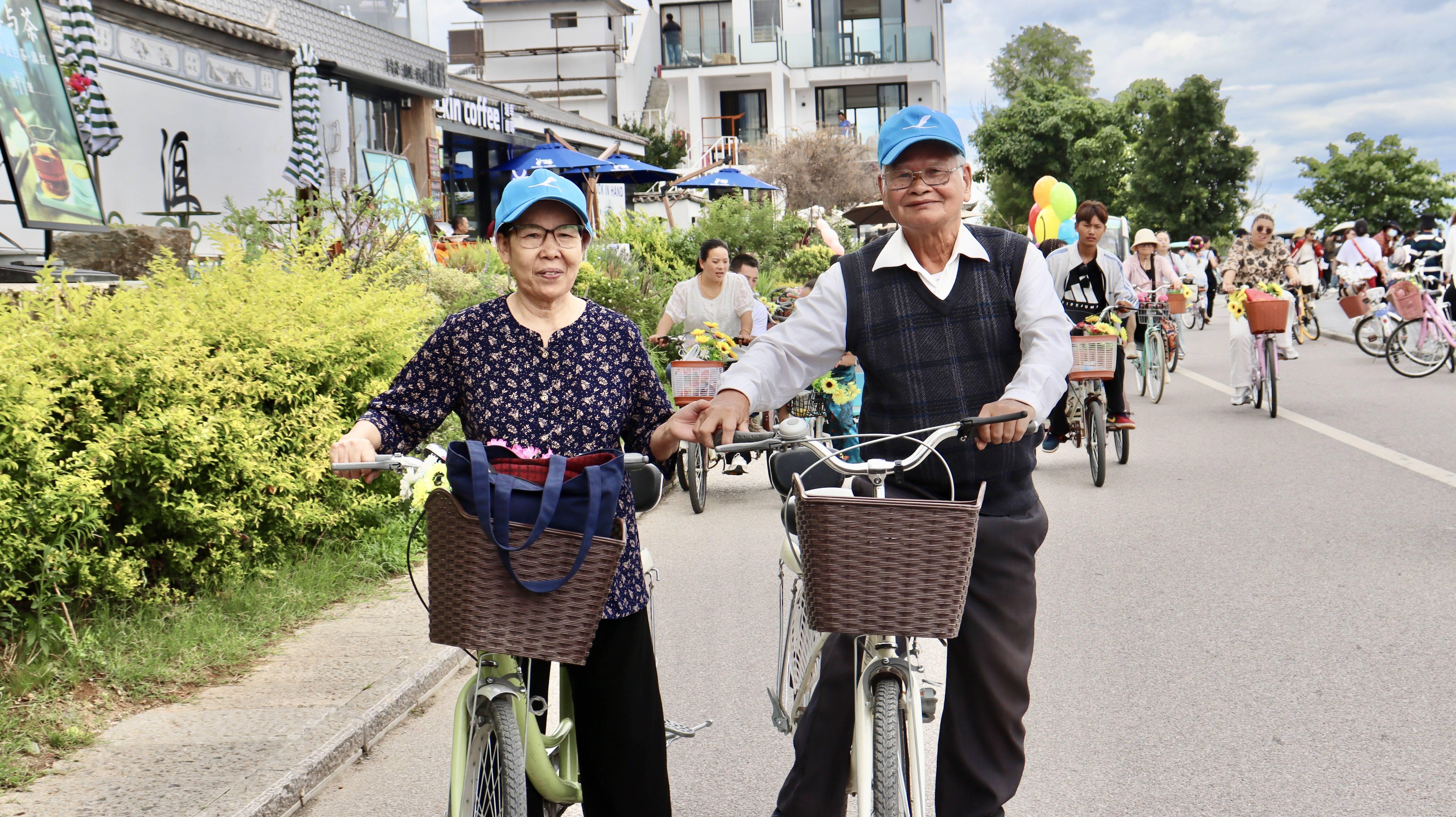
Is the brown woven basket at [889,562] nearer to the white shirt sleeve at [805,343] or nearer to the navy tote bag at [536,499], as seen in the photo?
the navy tote bag at [536,499]

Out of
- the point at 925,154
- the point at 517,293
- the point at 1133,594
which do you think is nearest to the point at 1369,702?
the point at 1133,594

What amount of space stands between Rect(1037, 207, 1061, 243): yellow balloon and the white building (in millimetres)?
34543

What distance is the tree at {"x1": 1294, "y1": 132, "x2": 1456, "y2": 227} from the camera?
48250 millimetres

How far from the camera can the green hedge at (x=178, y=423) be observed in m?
4.93

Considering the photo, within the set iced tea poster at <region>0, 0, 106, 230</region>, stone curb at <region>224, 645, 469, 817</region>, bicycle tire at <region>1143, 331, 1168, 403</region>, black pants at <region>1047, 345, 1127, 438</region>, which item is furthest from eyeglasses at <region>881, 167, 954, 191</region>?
bicycle tire at <region>1143, 331, 1168, 403</region>

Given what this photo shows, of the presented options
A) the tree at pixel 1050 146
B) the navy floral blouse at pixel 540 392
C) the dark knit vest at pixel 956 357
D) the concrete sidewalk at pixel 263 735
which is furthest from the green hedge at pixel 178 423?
the tree at pixel 1050 146

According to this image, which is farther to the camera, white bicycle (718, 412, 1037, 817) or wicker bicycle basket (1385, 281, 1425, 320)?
wicker bicycle basket (1385, 281, 1425, 320)

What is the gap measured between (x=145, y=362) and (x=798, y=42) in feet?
181

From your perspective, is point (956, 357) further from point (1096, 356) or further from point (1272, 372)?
point (1272, 372)

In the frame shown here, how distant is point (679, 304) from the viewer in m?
10.7

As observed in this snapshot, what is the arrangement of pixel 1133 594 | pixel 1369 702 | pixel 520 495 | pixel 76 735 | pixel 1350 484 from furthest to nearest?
pixel 1350 484
pixel 1133 594
pixel 1369 702
pixel 76 735
pixel 520 495

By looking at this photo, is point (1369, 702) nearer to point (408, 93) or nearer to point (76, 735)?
point (76, 735)

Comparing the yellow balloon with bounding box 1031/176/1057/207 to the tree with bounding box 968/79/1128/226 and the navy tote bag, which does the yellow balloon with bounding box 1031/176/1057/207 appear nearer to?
the navy tote bag

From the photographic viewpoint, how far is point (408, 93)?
71.7 ft
